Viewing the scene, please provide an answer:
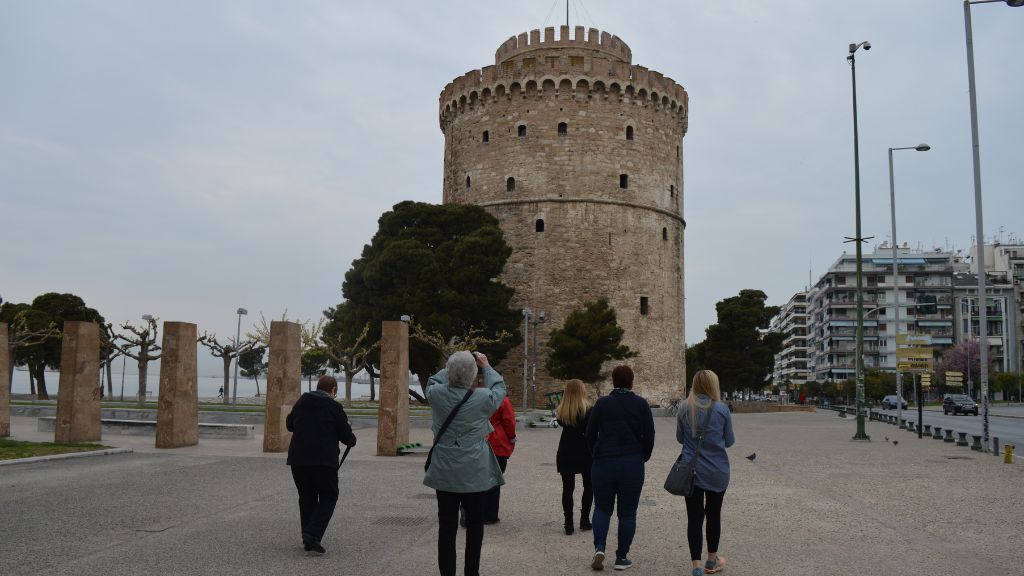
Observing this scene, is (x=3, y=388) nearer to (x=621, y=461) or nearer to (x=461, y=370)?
(x=461, y=370)

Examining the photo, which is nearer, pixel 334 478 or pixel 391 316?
pixel 334 478

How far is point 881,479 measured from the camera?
12.6 meters

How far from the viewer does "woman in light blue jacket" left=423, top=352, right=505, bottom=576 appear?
546cm

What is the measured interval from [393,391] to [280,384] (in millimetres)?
2240

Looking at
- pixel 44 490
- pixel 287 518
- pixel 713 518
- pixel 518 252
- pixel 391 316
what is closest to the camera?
pixel 713 518

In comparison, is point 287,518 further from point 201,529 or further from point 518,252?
point 518,252

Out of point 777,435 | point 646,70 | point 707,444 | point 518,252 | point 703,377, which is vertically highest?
point 646,70

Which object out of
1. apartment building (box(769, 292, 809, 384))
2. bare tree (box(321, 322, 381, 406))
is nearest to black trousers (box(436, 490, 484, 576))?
bare tree (box(321, 322, 381, 406))

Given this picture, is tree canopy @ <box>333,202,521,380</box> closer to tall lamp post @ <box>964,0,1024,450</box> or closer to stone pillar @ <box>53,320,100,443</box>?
stone pillar @ <box>53,320,100,443</box>

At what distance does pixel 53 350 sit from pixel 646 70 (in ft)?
129

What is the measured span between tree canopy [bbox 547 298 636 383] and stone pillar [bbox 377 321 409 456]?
2102cm

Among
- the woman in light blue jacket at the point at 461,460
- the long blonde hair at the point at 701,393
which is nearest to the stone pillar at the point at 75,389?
the woman in light blue jacket at the point at 461,460

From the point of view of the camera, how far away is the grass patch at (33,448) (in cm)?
1330

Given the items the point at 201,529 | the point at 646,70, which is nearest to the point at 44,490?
the point at 201,529
